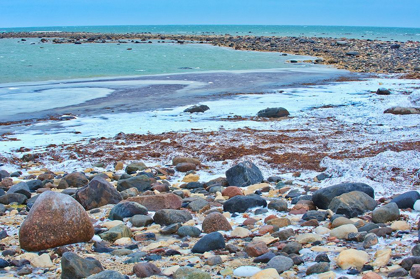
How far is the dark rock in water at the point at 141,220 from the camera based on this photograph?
586cm

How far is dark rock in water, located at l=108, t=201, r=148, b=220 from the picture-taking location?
6117mm

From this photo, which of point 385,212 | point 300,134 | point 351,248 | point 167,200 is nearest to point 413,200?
point 385,212

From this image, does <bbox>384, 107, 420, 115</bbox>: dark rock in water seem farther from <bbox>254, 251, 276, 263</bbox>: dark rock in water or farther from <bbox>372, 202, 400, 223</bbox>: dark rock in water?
<bbox>254, 251, 276, 263</bbox>: dark rock in water

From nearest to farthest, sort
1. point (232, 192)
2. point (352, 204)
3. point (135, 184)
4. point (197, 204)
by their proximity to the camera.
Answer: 1. point (352, 204)
2. point (197, 204)
3. point (232, 192)
4. point (135, 184)

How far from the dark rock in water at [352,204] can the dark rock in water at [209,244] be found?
1850mm

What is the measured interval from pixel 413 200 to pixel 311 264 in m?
2.36

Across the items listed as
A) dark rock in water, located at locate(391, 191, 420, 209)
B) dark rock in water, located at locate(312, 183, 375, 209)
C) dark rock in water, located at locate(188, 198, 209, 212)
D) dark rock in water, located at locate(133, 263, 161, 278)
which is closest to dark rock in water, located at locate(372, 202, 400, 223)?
dark rock in water, located at locate(391, 191, 420, 209)

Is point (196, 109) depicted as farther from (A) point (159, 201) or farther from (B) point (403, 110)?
(A) point (159, 201)

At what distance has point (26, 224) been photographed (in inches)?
200

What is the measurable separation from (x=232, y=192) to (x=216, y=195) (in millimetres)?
272

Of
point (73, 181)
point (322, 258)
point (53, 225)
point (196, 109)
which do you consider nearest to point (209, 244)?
point (322, 258)

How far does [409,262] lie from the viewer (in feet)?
13.3

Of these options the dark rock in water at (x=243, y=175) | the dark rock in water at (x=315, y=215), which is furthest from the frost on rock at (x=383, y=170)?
the dark rock in water at (x=315, y=215)

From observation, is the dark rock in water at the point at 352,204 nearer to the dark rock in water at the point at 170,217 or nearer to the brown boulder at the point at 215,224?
the brown boulder at the point at 215,224
